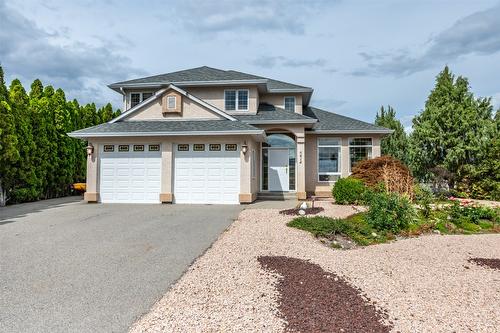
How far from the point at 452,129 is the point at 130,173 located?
1629cm

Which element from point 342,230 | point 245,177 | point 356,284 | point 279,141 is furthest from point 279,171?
point 356,284

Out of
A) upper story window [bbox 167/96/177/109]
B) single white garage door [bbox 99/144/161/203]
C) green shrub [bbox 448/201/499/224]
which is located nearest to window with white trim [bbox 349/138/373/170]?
green shrub [bbox 448/201/499/224]

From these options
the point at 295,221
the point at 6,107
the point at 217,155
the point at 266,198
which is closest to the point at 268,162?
the point at 266,198

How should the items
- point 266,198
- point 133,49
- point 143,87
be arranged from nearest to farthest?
point 133,49, point 266,198, point 143,87

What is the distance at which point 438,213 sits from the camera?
985cm

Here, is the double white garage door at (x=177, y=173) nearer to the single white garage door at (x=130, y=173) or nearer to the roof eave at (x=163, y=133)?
the single white garage door at (x=130, y=173)

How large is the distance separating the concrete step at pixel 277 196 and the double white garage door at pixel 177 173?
2534 mm

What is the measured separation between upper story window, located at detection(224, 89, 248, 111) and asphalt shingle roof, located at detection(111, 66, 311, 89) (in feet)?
2.36

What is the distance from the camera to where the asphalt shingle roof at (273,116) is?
1553 cm

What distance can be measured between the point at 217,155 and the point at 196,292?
982cm

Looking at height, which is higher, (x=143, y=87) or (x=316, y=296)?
(x=143, y=87)

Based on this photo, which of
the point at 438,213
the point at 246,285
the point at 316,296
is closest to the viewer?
the point at 316,296

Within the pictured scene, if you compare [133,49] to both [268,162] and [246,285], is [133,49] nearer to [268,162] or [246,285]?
[268,162]


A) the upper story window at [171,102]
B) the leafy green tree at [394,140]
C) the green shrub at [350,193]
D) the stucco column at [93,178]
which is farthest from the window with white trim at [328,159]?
the stucco column at [93,178]
